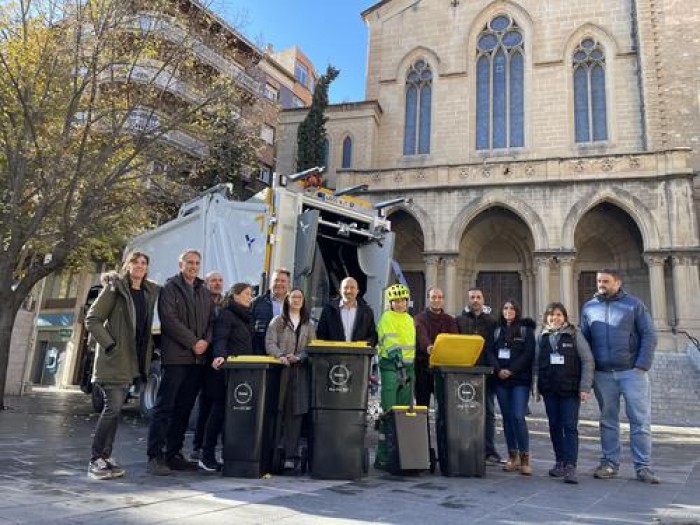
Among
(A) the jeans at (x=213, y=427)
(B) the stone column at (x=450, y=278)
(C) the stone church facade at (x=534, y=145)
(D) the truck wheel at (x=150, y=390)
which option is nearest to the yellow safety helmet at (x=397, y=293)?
(A) the jeans at (x=213, y=427)

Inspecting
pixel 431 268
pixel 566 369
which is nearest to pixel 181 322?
pixel 566 369

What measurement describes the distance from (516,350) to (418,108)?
829 inches

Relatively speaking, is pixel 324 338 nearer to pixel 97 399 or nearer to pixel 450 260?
pixel 97 399

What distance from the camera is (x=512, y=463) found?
5863 mm

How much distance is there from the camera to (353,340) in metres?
5.54

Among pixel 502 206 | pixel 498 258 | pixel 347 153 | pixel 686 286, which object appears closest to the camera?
pixel 686 286

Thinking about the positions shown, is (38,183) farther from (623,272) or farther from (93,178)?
(623,272)

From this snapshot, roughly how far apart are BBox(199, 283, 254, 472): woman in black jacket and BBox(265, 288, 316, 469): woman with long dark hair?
0.32m

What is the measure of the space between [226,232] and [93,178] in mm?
3783

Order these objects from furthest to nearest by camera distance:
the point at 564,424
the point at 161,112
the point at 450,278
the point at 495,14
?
1. the point at 495,14
2. the point at 450,278
3. the point at 161,112
4. the point at 564,424

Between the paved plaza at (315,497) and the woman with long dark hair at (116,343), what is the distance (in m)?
0.29

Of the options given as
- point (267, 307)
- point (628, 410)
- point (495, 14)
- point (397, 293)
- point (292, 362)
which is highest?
point (495, 14)

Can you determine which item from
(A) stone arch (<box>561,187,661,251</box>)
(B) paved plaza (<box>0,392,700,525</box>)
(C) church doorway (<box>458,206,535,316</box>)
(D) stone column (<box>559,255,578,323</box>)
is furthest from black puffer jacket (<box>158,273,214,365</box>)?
(C) church doorway (<box>458,206,535,316</box>)

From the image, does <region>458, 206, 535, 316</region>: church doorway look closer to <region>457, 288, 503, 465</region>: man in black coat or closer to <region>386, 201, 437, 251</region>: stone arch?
<region>386, 201, 437, 251</region>: stone arch
